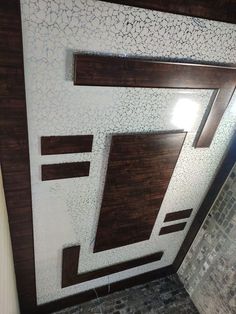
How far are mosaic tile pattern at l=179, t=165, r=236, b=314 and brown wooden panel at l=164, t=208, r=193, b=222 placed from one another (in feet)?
0.61

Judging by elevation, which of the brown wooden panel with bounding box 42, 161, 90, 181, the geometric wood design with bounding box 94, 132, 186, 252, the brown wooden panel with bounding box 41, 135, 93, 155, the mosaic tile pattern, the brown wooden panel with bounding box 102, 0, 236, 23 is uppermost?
the brown wooden panel with bounding box 102, 0, 236, 23

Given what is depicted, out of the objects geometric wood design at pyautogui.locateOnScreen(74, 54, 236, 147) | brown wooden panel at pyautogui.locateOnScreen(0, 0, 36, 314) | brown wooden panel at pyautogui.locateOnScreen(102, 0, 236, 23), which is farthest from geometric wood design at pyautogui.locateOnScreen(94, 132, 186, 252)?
brown wooden panel at pyautogui.locateOnScreen(102, 0, 236, 23)

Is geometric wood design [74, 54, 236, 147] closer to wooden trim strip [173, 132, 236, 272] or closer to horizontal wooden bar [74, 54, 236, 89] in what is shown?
horizontal wooden bar [74, 54, 236, 89]

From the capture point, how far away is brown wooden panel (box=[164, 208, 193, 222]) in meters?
1.80

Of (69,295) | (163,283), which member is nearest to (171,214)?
(163,283)

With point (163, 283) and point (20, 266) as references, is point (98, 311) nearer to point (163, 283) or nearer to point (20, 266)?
point (163, 283)

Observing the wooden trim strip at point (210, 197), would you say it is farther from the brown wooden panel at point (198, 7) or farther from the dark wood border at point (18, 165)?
the brown wooden panel at point (198, 7)

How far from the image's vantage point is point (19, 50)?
854 mm

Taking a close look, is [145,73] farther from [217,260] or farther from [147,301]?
[147,301]

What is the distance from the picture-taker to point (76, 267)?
1.71 m

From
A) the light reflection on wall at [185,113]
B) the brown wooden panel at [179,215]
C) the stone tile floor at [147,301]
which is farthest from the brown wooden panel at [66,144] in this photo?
the stone tile floor at [147,301]

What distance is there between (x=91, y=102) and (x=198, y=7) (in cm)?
59

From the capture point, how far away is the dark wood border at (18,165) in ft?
2.72

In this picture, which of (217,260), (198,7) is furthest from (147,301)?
(198,7)
